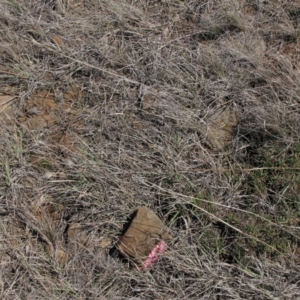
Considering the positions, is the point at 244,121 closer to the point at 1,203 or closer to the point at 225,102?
the point at 225,102

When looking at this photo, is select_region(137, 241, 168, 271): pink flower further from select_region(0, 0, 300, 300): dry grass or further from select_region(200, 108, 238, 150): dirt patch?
select_region(200, 108, 238, 150): dirt patch

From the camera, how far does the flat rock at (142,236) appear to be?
2395 millimetres

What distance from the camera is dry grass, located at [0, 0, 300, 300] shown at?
7.69 ft

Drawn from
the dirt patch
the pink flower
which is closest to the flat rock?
the pink flower

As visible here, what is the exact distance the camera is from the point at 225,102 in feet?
9.46

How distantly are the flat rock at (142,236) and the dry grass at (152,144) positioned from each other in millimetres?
68

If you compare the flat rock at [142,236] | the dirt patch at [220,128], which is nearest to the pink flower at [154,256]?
the flat rock at [142,236]

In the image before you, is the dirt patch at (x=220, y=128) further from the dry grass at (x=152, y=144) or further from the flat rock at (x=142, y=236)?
the flat rock at (x=142, y=236)

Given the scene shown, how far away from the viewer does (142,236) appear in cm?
241

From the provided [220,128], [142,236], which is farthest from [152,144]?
[142,236]

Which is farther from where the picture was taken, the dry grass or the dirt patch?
the dirt patch

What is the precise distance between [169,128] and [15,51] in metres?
1.14

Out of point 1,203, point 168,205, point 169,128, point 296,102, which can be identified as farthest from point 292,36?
point 1,203

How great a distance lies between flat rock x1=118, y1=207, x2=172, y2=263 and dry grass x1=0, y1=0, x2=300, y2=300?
7cm
